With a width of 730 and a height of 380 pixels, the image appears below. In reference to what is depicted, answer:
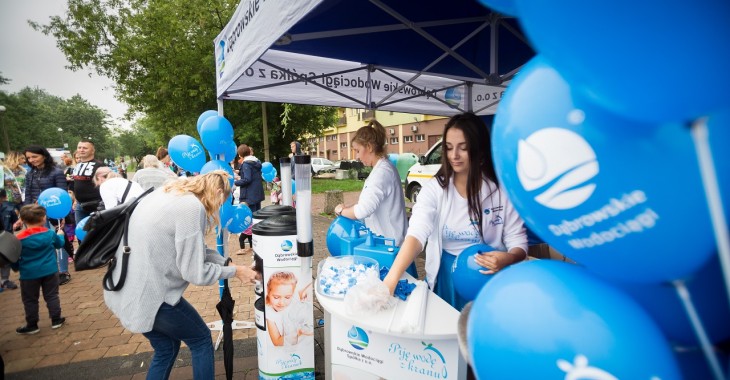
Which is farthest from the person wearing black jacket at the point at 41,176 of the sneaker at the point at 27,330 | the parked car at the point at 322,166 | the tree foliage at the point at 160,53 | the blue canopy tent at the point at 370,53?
the parked car at the point at 322,166

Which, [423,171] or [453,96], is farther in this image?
[423,171]

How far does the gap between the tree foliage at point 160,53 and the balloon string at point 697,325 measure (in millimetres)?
14833

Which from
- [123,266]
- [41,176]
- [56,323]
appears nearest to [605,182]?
[123,266]

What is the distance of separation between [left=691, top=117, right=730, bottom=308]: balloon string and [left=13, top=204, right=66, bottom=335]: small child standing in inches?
187

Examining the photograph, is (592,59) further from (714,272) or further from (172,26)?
(172,26)

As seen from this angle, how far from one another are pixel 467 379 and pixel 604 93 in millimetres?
1208

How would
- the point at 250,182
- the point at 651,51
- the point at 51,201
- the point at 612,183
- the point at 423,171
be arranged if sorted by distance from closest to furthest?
the point at 651,51, the point at 612,183, the point at 51,201, the point at 250,182, the point at 423,171

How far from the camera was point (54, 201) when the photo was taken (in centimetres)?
446

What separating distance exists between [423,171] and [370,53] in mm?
6042

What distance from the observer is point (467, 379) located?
137 centimetres

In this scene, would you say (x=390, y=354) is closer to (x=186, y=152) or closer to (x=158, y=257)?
(x=158, y=257)

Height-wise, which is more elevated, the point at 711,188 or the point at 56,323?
the point at 711,188

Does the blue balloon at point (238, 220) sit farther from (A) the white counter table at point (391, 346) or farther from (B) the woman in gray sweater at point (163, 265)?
(A) the white counter table at point (391, 346)

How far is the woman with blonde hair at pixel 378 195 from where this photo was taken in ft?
7.55
